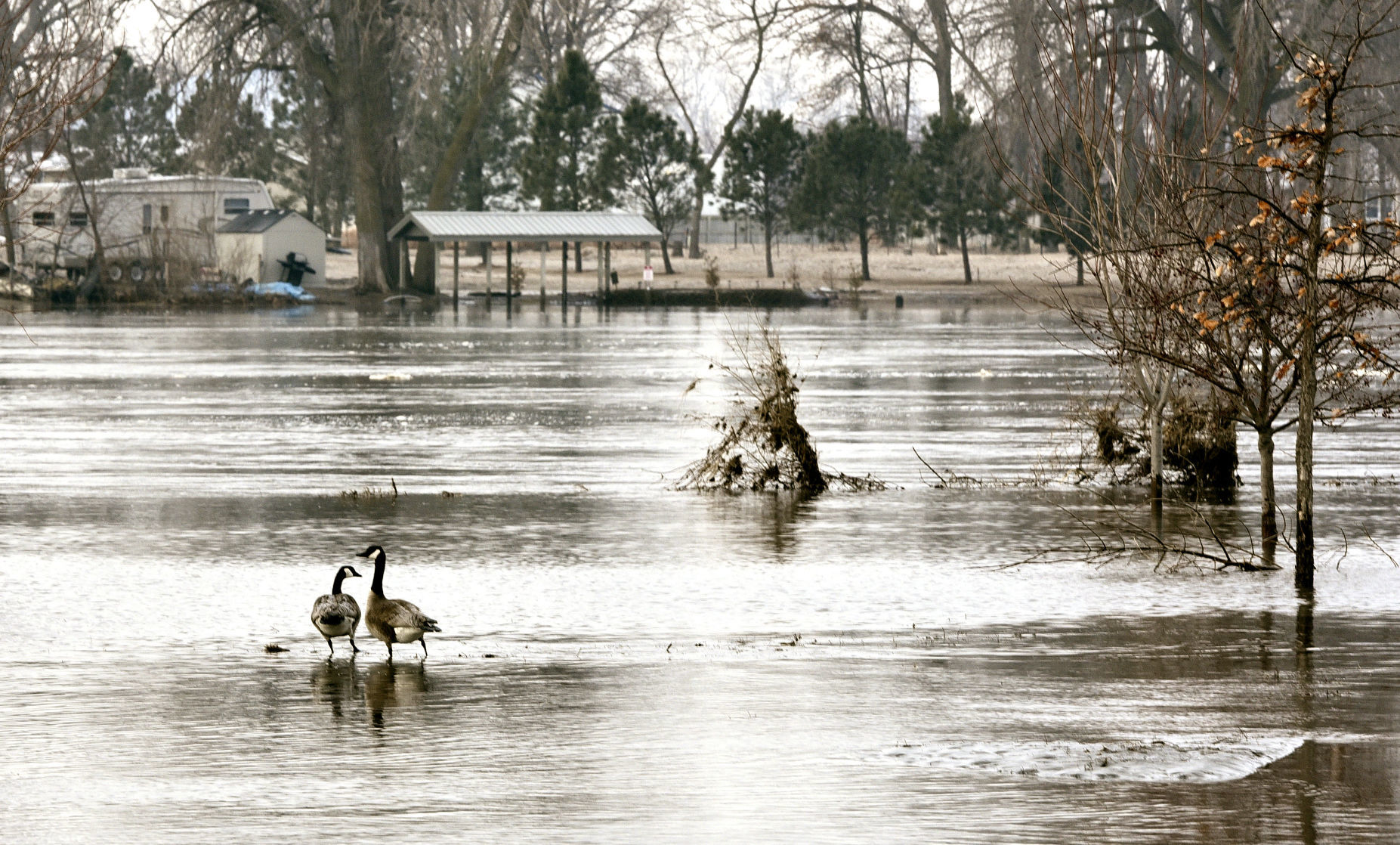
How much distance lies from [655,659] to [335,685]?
1527 millimetres

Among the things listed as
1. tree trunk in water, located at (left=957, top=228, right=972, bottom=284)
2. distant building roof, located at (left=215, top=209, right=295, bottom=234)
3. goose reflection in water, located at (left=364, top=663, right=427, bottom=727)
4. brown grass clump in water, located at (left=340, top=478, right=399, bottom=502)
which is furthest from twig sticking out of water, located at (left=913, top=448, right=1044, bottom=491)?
tree trunk in water, located at (left=957, top=228, right=972, bottom=284)

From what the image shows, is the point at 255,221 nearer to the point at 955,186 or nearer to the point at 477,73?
the point at 477,73

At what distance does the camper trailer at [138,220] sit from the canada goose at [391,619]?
57.4 metres

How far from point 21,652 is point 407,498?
6.43 metres

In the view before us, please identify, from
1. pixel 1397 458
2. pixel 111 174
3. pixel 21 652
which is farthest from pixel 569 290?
pixel 21 652

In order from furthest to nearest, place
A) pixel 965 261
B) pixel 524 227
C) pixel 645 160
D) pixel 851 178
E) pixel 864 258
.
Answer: pixel 645 160, pixel 864 258, pixel 851 178, pixel 965 261, pixel 524 227

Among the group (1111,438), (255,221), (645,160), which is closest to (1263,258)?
(1111,438)

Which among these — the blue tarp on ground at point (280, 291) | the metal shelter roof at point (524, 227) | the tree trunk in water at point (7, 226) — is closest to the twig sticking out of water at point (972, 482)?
the tree trunk in water at point (7, 226)

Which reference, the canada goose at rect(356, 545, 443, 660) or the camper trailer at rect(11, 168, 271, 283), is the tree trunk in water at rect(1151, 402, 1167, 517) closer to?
the canada goose at rect(356, 545, 443, 660)

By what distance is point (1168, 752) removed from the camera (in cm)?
789

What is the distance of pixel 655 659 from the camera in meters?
9.87

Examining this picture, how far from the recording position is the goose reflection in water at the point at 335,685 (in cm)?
888

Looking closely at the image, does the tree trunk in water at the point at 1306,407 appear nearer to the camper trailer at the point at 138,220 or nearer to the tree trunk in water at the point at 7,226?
the tree trunk in water at the point at 7,226

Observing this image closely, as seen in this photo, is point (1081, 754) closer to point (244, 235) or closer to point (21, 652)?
point (21, 652)
